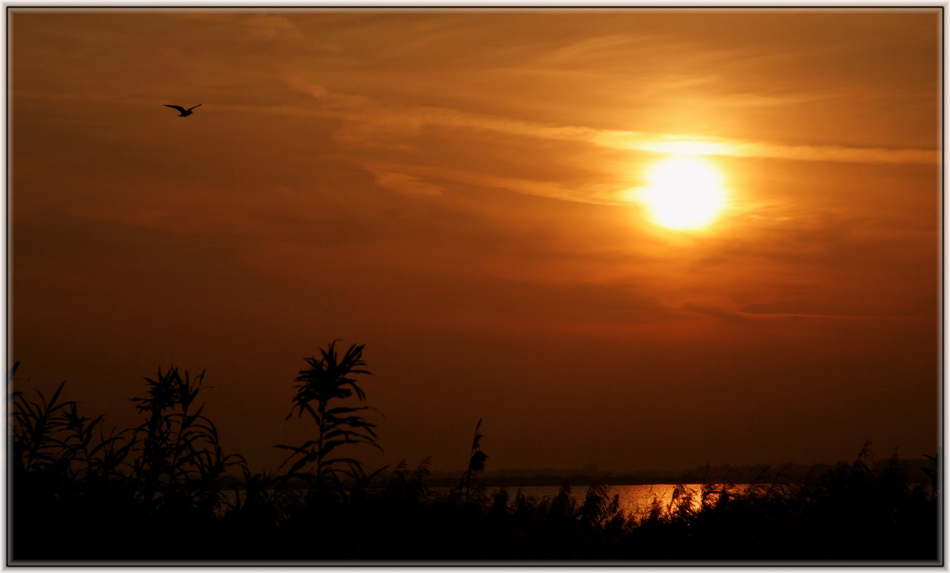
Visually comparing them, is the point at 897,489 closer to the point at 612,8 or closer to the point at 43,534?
the point at 612,8

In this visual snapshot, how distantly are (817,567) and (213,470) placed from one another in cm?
689

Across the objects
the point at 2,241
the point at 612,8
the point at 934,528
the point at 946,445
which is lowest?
the point at 934,528

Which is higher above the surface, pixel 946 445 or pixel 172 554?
pixel 946 445

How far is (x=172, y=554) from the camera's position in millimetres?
8805

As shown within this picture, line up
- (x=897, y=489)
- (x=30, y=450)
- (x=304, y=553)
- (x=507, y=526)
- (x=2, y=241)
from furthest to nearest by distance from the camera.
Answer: (x=897, y=489) → (x=507, y=526) → (x=304, y=553) → (x=30, y=450) → (x=2, y=241)

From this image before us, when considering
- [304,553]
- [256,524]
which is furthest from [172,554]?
[304,553]

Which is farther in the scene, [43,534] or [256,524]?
[256,524]

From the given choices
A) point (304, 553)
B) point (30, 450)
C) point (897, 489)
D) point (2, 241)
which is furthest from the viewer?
point (897, 489)

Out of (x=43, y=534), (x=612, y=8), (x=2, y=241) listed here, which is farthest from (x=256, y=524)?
(x=612, y=8)

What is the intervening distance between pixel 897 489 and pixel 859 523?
1.10m

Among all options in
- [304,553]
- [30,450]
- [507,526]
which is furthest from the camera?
[507,526]

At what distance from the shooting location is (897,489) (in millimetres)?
13367

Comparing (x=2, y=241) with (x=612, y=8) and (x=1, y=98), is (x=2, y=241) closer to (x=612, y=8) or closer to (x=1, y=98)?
(x=1, y=98)

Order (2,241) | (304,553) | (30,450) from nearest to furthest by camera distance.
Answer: (2,241) → (30,450) → (304,553)
